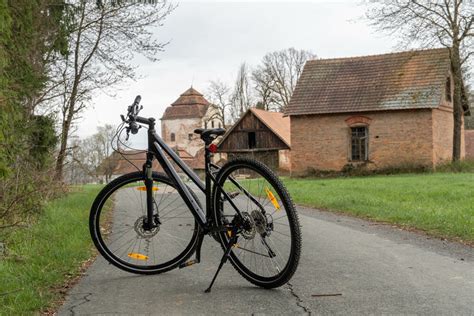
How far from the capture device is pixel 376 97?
30.9 meters

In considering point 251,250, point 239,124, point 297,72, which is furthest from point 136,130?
point 297,72

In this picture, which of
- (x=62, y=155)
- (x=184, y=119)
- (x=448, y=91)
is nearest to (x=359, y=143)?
(x=448, y=91)

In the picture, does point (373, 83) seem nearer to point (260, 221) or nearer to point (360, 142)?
point (360, 142)

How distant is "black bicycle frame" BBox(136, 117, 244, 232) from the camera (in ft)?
14.5

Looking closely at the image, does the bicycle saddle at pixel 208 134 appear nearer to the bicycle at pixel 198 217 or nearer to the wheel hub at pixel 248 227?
the bicycle at pixel 198 217

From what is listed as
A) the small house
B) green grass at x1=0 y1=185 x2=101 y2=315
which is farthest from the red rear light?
the small house

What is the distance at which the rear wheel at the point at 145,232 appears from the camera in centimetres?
480

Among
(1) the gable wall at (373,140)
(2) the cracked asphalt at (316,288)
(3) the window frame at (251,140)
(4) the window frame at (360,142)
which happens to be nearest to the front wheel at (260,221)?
(2) the cracked asphalt at (316,288)

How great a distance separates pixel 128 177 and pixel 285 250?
1661mm

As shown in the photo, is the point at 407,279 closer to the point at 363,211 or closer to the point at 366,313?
the point at 366,313

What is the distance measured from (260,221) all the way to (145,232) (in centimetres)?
119

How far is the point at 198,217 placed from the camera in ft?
14.7

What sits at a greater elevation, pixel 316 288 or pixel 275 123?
pixel 275 123

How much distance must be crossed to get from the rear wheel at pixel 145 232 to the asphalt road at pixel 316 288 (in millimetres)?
148
